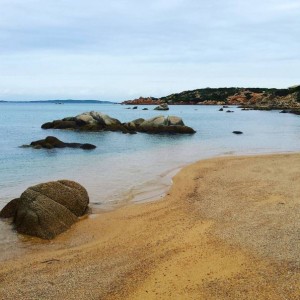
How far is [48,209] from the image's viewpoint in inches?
453

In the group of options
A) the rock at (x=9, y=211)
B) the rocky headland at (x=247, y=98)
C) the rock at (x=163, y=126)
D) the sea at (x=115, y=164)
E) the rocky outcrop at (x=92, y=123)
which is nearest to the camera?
the rock at (x=9, y=211)

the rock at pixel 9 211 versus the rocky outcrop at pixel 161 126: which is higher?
the rock at pixel 9 211

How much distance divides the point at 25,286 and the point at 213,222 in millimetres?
5839

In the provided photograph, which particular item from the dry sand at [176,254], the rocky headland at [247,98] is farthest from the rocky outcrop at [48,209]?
the rocky headland at [247,98]

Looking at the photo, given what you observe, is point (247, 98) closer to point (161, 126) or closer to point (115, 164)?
point (161, 126)

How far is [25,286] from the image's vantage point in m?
7.69

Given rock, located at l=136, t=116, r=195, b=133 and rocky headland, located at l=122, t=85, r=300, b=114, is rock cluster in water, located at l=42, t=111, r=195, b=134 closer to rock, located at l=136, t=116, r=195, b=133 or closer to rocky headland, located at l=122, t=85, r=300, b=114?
rock, located at l=136, t=116, r=195, b=133

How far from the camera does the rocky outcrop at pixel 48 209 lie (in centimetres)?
1102

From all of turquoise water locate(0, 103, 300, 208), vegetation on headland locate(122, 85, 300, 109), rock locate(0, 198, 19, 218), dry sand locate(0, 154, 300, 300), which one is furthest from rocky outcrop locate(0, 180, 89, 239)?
vegetation on headland locate(122, 85, 300, 109)

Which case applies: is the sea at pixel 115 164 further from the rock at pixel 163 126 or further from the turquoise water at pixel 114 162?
the rock at pixel 163 126

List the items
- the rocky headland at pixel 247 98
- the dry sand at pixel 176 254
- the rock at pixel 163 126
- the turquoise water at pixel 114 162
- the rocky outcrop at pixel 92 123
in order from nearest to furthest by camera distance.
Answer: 1. the dry sand at pixel 176 254
2. the turquoise water at pixel 114 162
3. the rock at pixel 163 126
4. the rocky outcrop at pixel 92 123
5. the rocky headland at pixel 247 98

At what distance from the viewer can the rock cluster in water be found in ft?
151

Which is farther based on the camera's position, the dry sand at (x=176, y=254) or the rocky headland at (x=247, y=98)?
the rocky headland at (x=247, y=98)

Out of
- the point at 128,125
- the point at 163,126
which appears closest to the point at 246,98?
the point at 128,125
